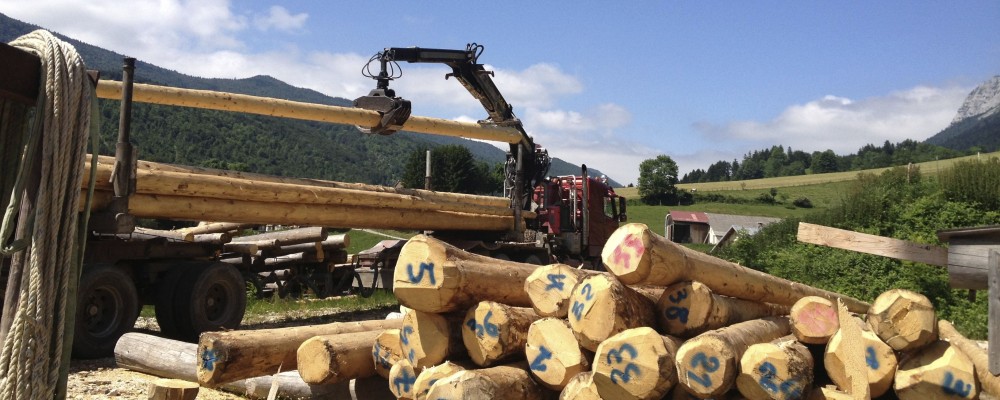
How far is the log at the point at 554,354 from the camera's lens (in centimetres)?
476

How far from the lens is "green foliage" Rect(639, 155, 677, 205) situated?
74750mm

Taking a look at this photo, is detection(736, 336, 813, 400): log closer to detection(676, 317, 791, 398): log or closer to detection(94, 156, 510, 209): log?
detection(676, 317, 791, 398): log

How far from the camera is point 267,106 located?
10.6 meters

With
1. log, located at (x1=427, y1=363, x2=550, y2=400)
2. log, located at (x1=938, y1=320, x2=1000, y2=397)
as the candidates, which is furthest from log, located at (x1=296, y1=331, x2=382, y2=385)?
log, located at (x1=938, y1=320, x2=1000, y2=397)

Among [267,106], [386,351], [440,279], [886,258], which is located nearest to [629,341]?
[440,279]

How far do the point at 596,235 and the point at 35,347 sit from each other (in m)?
15.0

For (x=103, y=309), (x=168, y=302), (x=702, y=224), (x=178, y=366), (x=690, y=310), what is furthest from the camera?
(x=702, y=224)

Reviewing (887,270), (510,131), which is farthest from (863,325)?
(887,270)

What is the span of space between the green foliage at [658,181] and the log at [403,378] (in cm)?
6998

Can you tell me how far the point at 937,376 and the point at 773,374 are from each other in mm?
949

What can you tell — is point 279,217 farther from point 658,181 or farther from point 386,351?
point 658,181

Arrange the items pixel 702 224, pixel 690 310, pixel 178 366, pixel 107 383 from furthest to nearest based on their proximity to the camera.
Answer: pixel 702 224 → pixel 107 383 → pixel 178 366 → pixel 690 310

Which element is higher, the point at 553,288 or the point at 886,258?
the point at 553,288

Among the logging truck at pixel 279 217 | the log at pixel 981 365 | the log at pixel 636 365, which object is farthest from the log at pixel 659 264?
the logging truck at pixel 279 217
